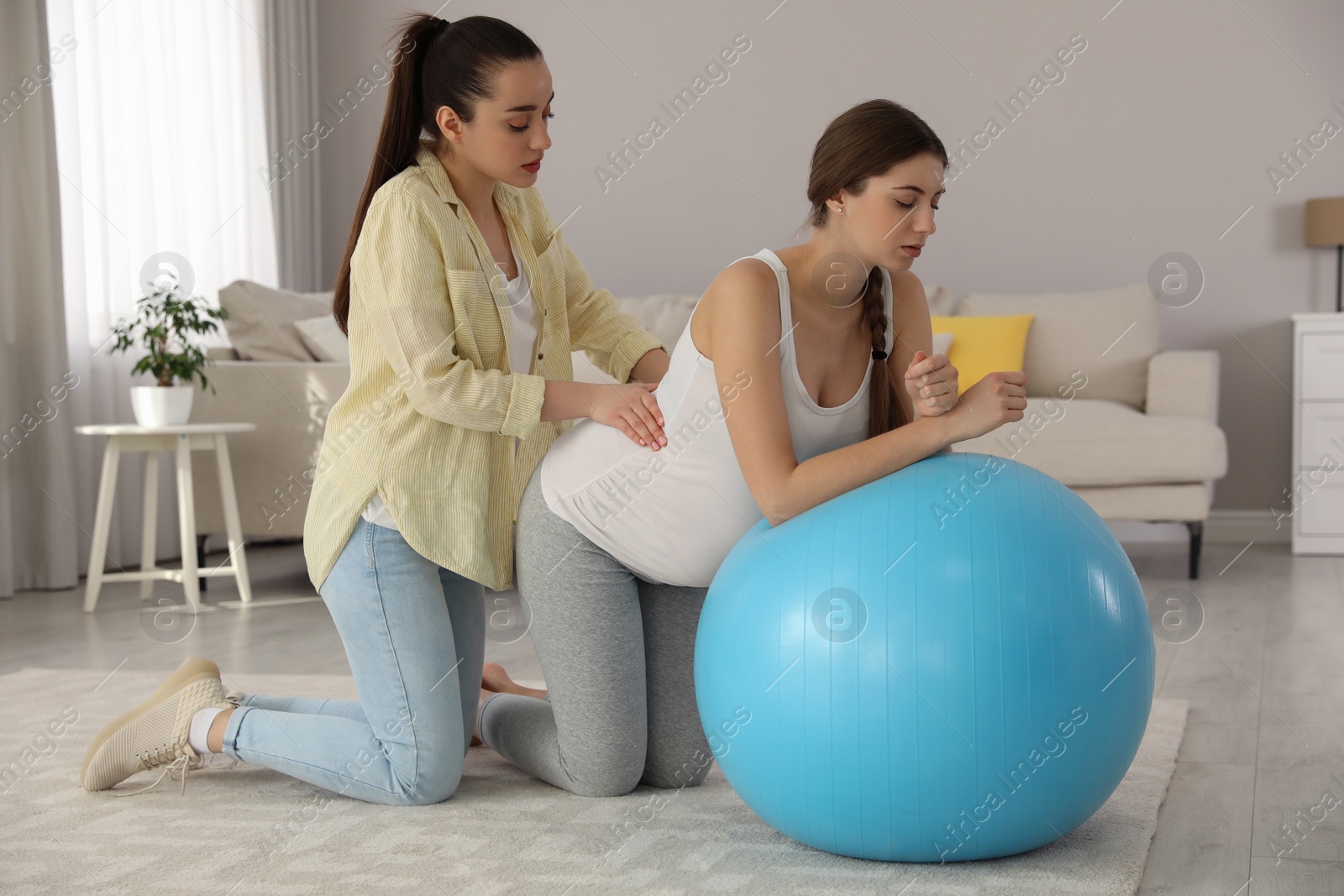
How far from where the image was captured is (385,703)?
1771mm

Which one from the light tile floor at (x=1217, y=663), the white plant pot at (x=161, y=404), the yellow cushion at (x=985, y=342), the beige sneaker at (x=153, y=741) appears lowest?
the light tile floor at (x=1217, y=663)

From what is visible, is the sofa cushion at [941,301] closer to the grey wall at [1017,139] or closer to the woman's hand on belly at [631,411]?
the grey wall at [1017,139]

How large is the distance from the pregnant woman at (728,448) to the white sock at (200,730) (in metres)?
0.45

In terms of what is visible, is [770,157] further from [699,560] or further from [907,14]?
[699,560]

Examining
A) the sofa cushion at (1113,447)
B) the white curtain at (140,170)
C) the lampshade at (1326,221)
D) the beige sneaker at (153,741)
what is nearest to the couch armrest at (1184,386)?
the sofa cushion at (1113,447)

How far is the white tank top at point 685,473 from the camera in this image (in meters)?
1.64

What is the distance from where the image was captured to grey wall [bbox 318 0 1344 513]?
15.8ft

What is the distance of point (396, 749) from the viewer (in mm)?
1779

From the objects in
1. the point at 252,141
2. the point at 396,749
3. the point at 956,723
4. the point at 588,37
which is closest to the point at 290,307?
the point at 252,141

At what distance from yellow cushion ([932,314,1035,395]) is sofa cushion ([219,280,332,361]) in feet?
7.25

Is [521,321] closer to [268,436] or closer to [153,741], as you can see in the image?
[153,741]

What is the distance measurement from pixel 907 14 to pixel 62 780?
4.37 meters

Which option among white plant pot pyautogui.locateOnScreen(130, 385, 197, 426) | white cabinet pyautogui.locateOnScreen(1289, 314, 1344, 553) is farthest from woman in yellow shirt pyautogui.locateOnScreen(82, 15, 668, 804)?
white cabinet pyautogui.locateOnScreen(1289, 314, 1344, 553)

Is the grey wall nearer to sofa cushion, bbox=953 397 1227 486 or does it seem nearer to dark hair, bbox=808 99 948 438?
sofa cushion, bbox=953 397 1227 486
